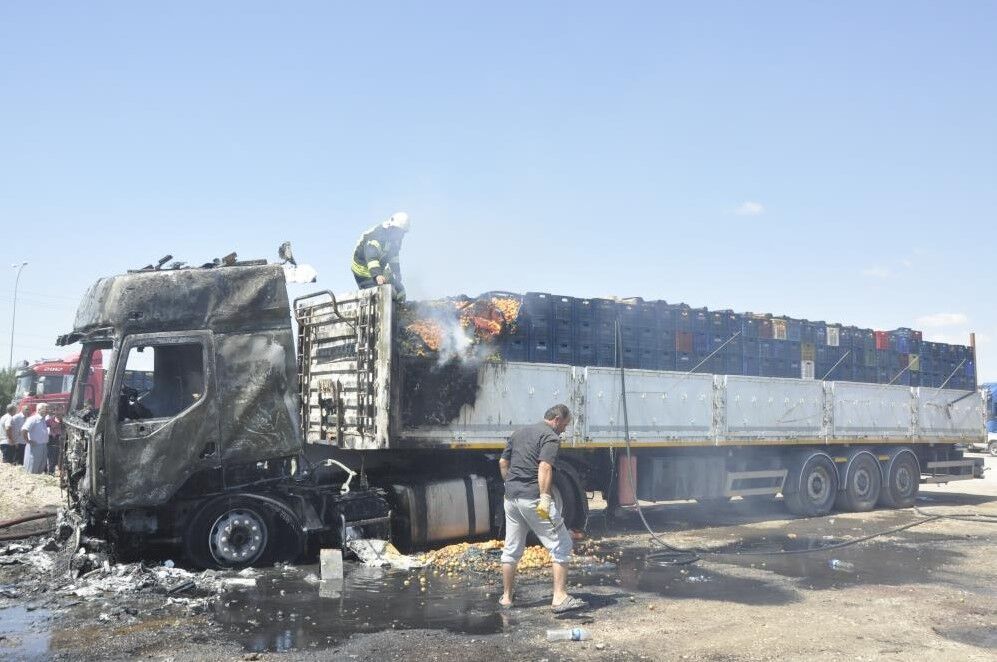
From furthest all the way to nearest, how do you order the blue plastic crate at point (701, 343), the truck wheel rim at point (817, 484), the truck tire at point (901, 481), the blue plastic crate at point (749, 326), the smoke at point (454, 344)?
1. the truck tire at point (901, 481)
2. the truck wheel rim at point (817, 484)
3. the blue plastic crate at point (749, 326)
4. the blue plastic crate at point (701, 343)
5. the smoke at point (454, 344)

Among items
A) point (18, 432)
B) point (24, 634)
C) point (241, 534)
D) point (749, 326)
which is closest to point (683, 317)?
point (749, 326)

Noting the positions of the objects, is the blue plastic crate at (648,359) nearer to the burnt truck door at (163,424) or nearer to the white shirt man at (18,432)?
the burnt truck door at (163,424)

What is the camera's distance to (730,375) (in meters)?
13.1

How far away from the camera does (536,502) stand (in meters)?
7.34

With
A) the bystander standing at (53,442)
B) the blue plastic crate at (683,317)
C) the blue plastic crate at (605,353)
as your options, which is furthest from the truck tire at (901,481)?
the bystander standing at (53,442)

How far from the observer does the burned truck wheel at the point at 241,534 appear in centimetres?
841

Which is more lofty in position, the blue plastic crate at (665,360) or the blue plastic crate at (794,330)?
the blue plastic crate at (794,330)

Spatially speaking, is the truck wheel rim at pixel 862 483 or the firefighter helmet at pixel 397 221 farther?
the truck wheel rim at pixel 862 483

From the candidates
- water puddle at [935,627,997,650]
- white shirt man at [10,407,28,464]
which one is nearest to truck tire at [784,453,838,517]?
water puddle at [935,627,997,650]

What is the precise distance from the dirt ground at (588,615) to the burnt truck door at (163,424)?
113cm

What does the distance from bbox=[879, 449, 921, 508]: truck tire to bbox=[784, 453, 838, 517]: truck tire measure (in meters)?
1.52

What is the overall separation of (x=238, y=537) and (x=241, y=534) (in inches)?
1.6

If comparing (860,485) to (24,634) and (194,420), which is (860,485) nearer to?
(194,420)

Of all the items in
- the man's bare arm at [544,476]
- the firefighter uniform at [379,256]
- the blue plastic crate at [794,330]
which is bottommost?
the man's bare arm at [544,476]
